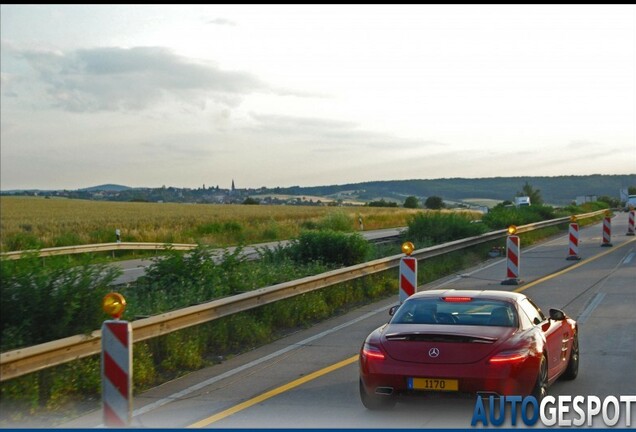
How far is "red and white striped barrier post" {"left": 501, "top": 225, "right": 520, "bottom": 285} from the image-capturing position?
2191cm

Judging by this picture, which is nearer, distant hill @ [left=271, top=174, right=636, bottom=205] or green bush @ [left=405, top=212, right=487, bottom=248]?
green bush @ [left=405, top=212, right=487, bottom=248]

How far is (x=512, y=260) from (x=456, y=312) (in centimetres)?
1295

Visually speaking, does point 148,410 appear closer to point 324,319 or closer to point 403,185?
point 324,319

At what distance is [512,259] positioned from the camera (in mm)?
22172

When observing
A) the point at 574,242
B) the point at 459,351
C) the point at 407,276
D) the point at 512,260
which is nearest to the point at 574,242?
the point at 574,242

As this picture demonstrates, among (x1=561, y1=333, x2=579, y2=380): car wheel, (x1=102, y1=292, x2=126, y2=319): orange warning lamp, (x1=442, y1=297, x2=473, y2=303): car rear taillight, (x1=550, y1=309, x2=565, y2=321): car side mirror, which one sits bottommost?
(x1=561, y1=333, x2=579, y2=380): car wheel

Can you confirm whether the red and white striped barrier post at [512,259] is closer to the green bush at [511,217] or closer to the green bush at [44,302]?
the green bush at [44,302]

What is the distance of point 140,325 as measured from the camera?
413 inches

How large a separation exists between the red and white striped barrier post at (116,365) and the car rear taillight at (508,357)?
3391 mm

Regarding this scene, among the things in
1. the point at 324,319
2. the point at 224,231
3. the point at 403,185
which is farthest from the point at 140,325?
the point at 403,185

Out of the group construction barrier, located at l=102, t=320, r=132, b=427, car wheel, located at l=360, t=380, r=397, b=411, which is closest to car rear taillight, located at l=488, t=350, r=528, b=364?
car wheel, located at l=360, t=380, r=397, b=411

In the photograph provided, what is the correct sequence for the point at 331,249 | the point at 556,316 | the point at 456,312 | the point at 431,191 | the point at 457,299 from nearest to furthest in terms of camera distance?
the point at 457,299 < the point at 456,312 < the point at 556,316 < the point at 331,249 < the point at 431,191

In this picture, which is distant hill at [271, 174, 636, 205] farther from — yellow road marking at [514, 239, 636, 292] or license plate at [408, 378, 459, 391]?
license plate at [408, 378, 459, 391]

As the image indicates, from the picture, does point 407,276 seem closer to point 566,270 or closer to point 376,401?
point 376,401
